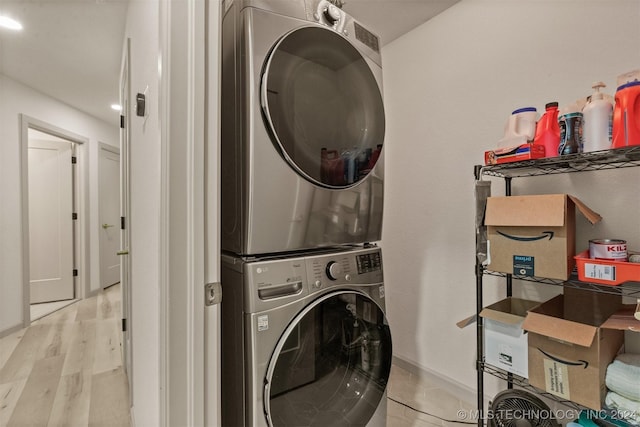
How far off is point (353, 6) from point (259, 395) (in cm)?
203

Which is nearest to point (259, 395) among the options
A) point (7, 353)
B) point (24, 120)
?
point (7, 353)

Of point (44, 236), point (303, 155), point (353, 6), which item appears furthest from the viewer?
point (44, 236)

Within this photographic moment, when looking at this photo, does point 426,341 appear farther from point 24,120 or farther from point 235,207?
point 24,120

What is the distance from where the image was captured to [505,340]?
51.1 inches

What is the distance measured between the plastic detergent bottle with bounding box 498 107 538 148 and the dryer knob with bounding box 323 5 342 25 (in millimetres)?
852

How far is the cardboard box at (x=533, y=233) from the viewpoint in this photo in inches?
43.5

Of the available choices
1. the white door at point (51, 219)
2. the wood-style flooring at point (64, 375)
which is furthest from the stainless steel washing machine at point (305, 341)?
the white door at point (51, 219)

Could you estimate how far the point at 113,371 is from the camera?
6.93ft

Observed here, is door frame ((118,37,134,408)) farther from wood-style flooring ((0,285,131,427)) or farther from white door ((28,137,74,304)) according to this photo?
white door ((28,137,74,304))

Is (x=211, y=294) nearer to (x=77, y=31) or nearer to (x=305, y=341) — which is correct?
(x=305, y=341)

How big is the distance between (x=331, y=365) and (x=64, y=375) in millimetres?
2069

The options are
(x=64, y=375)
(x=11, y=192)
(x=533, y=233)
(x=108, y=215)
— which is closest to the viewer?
(x=533, y=233)

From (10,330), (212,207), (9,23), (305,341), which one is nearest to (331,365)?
(305,341)

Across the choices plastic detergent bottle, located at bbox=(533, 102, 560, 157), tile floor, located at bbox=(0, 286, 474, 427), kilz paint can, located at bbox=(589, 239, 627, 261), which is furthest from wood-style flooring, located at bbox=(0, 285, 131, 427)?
plastic detergent bottle, located at bbox=(533, 102, 560, 157)
